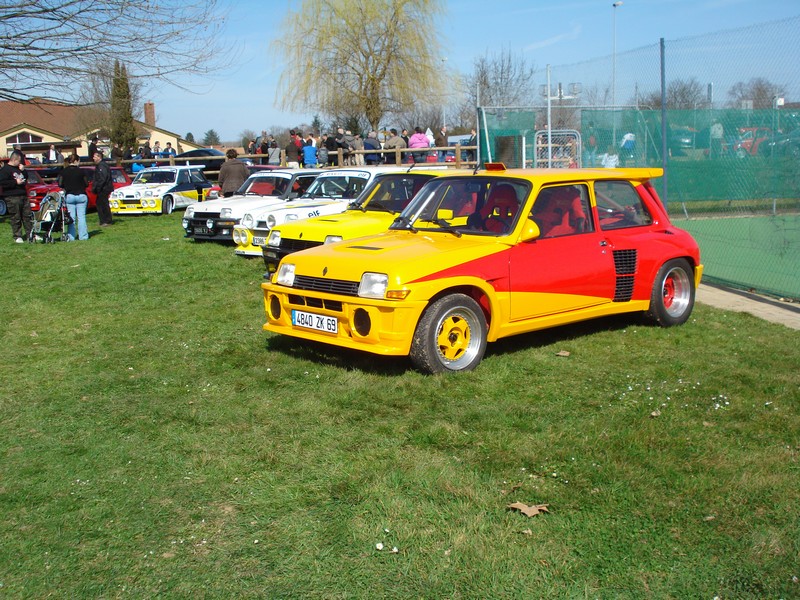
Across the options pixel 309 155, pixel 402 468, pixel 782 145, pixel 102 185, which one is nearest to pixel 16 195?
pixel 102 185

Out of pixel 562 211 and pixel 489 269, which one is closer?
pixel 489 269

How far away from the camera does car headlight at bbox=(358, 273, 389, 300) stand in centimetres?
634

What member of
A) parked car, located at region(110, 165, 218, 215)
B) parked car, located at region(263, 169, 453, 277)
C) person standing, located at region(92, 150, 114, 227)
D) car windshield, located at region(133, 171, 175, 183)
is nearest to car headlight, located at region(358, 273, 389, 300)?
parked car, located at region(263, 169, 453, 277)

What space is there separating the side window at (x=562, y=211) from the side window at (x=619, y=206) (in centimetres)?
21

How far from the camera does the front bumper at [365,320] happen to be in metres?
6.28

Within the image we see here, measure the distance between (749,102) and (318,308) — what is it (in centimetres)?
665

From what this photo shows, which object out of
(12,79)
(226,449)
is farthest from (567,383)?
(12,79)

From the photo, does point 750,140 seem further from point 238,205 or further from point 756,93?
point 238,205

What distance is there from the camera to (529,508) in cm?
422

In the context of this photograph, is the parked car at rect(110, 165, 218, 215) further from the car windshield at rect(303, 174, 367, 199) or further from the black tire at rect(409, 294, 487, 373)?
the black tire at rect(409, 294, 487, 373)

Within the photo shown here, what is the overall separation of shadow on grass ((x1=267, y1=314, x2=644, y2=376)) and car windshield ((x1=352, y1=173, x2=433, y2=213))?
3545 millimetres

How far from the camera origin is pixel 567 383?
20.8 feet

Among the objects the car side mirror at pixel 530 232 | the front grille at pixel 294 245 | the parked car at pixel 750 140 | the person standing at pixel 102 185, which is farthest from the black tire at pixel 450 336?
the person standing at pixel 102 185

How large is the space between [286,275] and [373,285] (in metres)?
1.10
